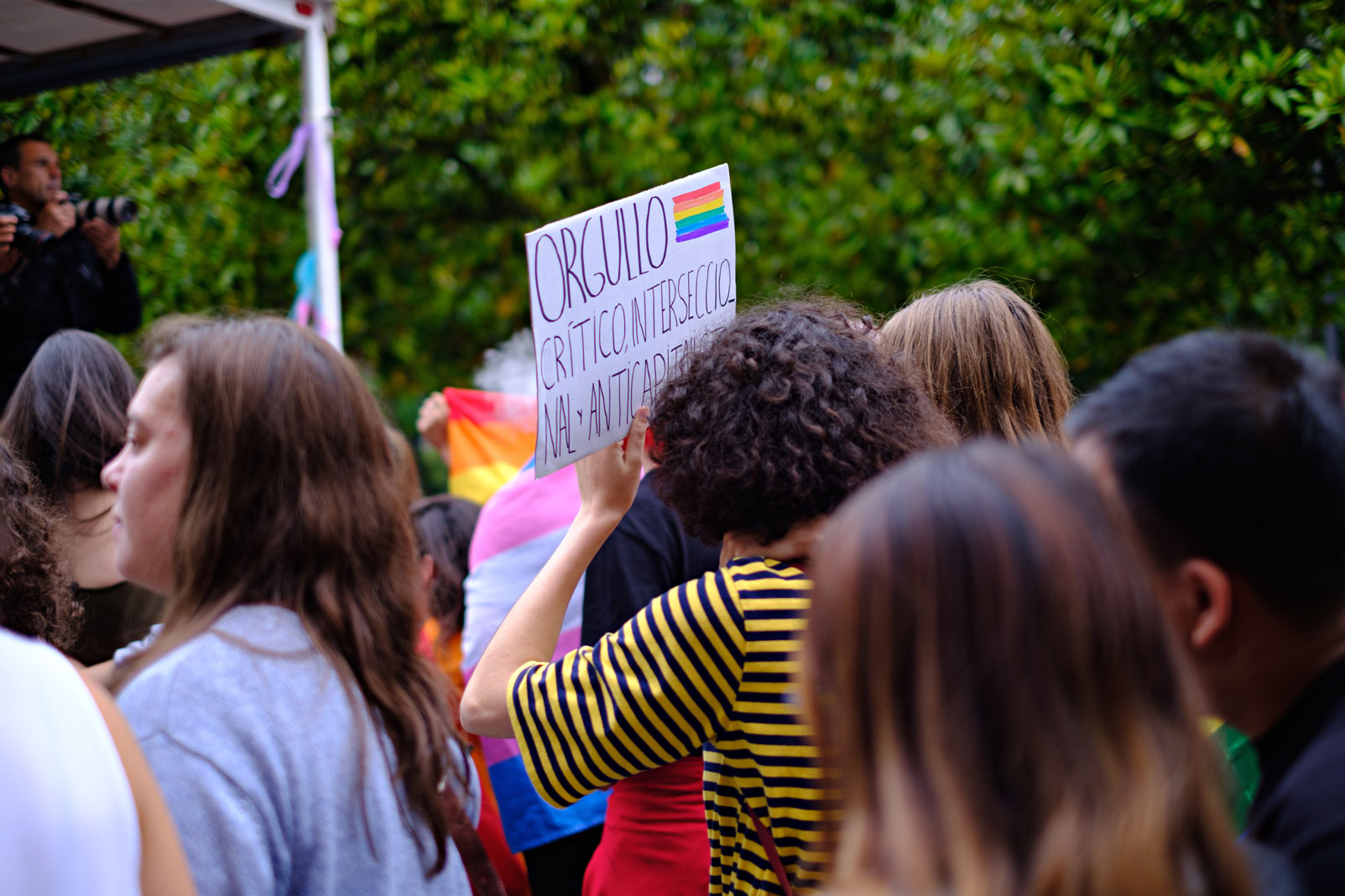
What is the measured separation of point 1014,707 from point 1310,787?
1.12 ft

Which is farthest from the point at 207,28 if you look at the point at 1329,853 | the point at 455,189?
the point at 1329,853

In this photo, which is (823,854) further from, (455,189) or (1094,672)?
(455,189)

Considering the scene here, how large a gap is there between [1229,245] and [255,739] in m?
4.51

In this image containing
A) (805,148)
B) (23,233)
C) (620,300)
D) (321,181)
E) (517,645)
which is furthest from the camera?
(805,148)

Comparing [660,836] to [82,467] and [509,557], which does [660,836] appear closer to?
[509,557]

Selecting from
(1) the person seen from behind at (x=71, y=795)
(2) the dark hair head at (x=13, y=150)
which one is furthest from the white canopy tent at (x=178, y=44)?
(1) the person seen from behind at (x=71, y=795)

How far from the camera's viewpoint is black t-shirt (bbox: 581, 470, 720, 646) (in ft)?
7.45

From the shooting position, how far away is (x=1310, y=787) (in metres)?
1.04

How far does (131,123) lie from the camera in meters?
4.59

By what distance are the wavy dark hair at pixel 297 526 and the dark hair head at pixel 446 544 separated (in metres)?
1.81

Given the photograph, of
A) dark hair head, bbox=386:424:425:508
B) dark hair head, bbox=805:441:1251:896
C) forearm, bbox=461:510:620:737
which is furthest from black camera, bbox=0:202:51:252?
dark hair head, bbox=805:441:1251:896

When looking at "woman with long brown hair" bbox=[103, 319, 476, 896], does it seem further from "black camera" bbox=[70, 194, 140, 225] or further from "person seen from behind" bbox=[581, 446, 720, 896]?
"black camera" bbox=[70, 194, 140, 225]

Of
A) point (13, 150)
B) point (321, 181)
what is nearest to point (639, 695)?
point (321, 181)

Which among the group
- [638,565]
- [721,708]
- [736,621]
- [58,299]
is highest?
[58,299]
